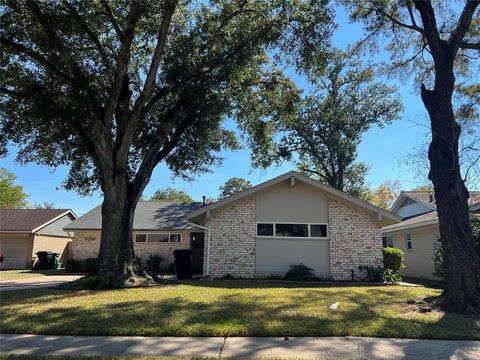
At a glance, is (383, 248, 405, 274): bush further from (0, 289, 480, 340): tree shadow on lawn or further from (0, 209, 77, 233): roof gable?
(0, 209, 77, 233): roof gable

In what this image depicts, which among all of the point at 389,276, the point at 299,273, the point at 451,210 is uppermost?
the point at 451,210

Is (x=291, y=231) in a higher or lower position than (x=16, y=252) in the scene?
higher

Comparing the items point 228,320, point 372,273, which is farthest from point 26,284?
point 372,273

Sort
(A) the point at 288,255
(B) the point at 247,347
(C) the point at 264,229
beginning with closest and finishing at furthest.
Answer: (B) the point at 247,347 < (A) the point at 288,255 < (C) the point at 264,229

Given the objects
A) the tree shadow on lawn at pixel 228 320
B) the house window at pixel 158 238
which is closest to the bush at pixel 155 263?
the house window at pixel 158 238

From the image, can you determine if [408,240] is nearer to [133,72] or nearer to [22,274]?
[133,72]

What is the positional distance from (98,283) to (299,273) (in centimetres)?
783

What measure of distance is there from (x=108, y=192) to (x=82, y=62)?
514 cm

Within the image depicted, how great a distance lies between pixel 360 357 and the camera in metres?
5.54

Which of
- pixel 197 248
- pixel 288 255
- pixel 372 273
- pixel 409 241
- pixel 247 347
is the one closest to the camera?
pixel 247 347

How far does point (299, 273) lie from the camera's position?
16094 mm

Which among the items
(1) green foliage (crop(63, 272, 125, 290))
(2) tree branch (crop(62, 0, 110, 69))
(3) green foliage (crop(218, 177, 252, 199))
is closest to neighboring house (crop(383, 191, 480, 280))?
(1) green foliage (crop(63, 272, 125, 290))

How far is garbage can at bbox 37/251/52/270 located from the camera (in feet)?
85.4

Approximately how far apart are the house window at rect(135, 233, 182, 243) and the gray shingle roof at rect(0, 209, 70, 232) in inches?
357
